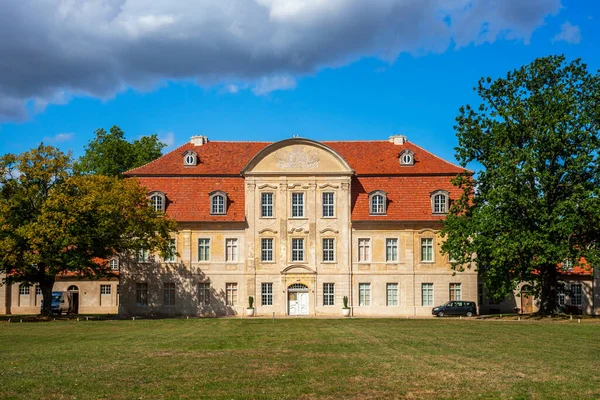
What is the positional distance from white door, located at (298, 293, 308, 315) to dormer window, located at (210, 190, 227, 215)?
8704 mm

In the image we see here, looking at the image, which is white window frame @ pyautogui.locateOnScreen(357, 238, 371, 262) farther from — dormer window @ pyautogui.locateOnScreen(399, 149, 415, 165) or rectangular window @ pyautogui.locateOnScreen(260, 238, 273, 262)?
dormer window @ pyautogui.locateOnScreen(399, 149, 415, 165)

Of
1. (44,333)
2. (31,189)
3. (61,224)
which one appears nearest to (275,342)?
(44,333)

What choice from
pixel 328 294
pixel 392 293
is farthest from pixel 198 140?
pixel 392 293

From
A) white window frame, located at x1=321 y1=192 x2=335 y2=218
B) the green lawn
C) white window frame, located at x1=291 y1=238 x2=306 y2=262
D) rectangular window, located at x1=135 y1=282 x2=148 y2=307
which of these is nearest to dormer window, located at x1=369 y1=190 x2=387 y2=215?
white window frame, located at x1=321 y1=192 x2=335 y2=218

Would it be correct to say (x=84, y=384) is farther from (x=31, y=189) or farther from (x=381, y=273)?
(x=381, y=273)

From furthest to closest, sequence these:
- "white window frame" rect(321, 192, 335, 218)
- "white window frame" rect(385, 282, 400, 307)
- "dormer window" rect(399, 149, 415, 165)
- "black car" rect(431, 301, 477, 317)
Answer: "dormer window" rect(399, 149, 415, 165)
"white window frame" rect(321, 192, 335, 218)
"white window frame" rect(385, 282, 400, 307)
"black car" rect(431, 301, 477, 317)

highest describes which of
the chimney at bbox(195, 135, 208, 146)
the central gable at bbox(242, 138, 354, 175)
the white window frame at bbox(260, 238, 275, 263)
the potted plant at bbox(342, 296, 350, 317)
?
the chimney at bbox(195, 135, 208, 146)

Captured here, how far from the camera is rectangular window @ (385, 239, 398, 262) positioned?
55812 millimetres

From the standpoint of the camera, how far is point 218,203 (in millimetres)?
55781

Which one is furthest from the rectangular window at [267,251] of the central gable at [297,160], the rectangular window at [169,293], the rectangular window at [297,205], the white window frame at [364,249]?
the rectangular window at [169,293]

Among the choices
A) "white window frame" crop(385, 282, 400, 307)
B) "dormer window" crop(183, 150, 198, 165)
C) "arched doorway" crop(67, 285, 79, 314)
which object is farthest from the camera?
"arched doorway" crop(67, 285, 79, 314)

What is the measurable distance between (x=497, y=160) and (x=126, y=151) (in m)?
40.7

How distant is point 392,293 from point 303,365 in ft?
119

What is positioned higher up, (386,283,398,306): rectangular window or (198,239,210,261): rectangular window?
(198,239,210,261): rectangular window
